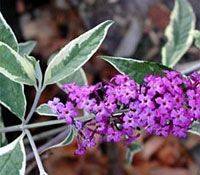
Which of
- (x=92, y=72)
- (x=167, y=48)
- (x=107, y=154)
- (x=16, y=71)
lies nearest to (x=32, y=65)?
(x=16, y=71)

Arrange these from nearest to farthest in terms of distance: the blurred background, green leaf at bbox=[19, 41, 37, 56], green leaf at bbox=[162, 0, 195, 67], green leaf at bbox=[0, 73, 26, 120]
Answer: green leaf at bbox=[0, 73, 26, 120]
green leaf at bbox=[19, 41, 37, 56]
green leaf at bbox=[162, 0, 195, 67]
the blurred background

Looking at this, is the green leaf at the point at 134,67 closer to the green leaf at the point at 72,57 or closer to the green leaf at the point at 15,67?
the green leaf at the point at 72,57

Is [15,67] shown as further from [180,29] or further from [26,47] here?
[180,29]

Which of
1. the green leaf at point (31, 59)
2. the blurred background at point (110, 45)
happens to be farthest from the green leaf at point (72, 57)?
the blurred background at point (110, 45)

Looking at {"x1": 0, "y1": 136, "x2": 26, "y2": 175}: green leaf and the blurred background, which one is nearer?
{"x1": 0, "y1": 136, "x2": 26, "y2": 175}: green leaf

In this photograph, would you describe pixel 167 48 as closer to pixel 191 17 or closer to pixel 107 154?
pixel 191 17

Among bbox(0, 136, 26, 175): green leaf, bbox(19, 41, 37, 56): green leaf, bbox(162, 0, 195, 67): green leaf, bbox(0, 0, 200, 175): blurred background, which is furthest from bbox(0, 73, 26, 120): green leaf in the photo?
bbox(0, 0, 200, 175): blurred background

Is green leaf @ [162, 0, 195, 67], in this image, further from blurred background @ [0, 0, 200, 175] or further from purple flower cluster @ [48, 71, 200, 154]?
purple flower cluster @ [48, 71, 200, 154]
